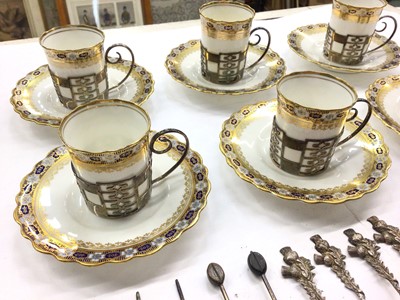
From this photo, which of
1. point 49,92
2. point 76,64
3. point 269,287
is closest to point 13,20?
point 49,92

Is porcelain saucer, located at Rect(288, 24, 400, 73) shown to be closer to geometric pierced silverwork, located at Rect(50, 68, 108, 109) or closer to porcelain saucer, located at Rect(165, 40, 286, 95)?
porcelain saucer, located at Rect(165, 40, 286, 95)

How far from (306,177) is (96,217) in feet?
1.09

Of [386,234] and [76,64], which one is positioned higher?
[76,64]

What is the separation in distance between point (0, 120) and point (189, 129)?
38 cm

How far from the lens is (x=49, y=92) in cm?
80

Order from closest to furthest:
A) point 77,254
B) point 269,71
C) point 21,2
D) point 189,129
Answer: point 77,254 < point 189,129 < point 269,71 < point 21,2

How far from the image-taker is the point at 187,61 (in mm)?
916

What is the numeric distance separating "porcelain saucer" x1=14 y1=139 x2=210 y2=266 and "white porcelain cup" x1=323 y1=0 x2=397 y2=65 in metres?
0.47

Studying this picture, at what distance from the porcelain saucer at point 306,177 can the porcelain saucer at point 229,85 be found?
0.34 feet

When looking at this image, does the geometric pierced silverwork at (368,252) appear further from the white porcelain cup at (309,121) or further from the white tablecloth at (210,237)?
the white porcelain cup at (309,121)

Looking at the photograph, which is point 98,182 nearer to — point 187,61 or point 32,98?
point 32,98

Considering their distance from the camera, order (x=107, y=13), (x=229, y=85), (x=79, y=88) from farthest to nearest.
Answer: (x=107, y=13), (x=229, y=85), (x=79, y=88)

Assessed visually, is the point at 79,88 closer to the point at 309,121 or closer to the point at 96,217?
the point at 96,217

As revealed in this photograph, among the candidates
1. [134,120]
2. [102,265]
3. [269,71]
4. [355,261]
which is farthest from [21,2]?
[355,261]
